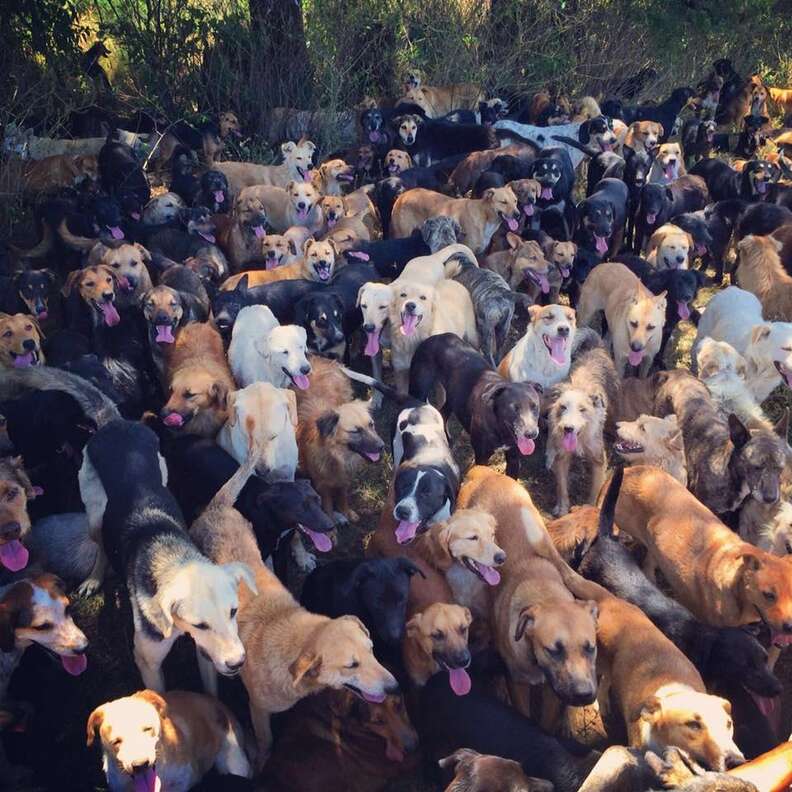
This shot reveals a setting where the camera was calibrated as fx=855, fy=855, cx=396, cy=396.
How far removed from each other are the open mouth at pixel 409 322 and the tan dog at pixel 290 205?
2.91 m

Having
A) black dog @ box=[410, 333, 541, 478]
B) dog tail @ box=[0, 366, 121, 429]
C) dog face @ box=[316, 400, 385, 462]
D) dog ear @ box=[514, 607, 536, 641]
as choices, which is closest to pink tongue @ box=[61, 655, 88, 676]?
dog tail @ box=[0, 366, 121, 429]

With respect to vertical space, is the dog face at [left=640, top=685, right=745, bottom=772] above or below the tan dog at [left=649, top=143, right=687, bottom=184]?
below

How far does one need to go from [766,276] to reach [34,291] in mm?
6939

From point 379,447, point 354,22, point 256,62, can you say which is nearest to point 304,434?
point 379,447

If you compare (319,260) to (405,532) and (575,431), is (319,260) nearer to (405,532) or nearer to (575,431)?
(575,431)

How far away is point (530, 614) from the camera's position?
433 cm

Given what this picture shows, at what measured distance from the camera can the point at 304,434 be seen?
20.4 feet

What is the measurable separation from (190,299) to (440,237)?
2819mm

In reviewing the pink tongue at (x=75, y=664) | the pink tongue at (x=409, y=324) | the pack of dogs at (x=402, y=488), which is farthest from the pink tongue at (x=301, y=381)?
the pink tongue at (x=75, y=664)

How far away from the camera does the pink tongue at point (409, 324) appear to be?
7164 mm

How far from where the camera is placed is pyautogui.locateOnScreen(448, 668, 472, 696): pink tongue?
427 cm

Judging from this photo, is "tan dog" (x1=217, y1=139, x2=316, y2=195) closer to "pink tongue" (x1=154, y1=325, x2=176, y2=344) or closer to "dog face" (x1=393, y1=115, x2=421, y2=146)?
"dog face" (x1=393, y1=115, x2=421, y2=146)

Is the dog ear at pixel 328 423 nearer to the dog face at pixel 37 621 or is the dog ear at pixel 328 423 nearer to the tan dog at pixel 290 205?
the dog face at pixel 37 621

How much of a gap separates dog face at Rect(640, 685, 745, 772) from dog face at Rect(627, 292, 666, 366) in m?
3.87
